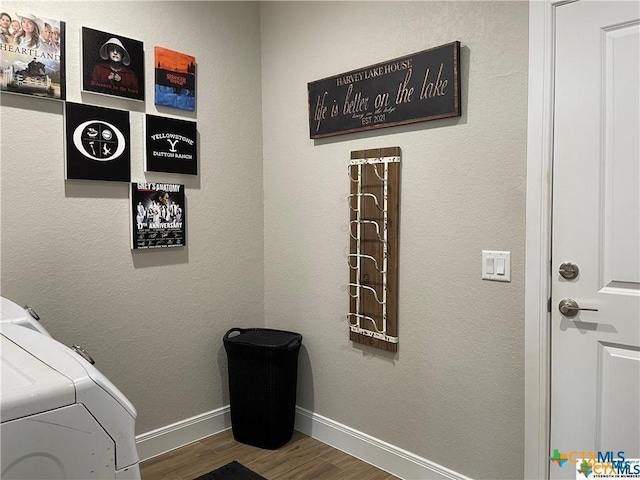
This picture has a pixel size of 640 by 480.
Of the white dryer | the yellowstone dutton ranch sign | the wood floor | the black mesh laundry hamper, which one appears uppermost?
the yellowstone dutton ranch sign

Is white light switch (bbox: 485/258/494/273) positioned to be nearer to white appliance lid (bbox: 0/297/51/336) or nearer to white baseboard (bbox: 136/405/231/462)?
white appliance lid (bbox: 0/297/51/336)

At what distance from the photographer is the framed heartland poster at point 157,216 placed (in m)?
2.44

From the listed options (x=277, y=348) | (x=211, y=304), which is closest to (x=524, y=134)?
(x=277, y=348)

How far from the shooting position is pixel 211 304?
2.79 metres

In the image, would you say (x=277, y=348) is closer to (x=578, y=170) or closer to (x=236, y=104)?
(x=236, y=104)

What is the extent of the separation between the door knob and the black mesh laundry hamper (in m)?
1.36

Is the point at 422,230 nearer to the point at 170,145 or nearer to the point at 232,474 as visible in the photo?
the point at 170,145

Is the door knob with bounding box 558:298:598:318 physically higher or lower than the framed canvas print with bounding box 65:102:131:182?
lower

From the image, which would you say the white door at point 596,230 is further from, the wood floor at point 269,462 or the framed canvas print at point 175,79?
the framed canvas print at point 175,79

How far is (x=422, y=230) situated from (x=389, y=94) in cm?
66

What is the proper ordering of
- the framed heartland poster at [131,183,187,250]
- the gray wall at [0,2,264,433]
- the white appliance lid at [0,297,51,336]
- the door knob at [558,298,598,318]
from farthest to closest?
1. the framed heartland poster at [131,183,187,250]
2. the gray wall at [0,2,264,433]
3. the door knob at [558,298,598,318]
4. the white appliance lid at [0,297,51,336]

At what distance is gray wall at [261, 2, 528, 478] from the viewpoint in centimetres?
195

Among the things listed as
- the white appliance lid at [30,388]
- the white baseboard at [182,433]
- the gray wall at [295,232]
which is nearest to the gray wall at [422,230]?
the gray wall at [295,232]

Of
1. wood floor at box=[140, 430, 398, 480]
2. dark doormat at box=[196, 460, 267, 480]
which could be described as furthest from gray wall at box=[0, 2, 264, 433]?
dark doormat at box=[196, 460, 267, 480]
